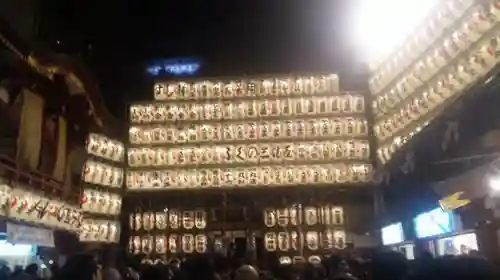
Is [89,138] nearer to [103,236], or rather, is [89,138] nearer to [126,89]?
[103,236]

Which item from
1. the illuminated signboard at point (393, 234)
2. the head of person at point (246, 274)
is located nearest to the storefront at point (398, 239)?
the illuminated signboard at point (393, 234)

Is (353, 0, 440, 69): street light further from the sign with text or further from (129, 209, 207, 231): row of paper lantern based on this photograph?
(129, 209, 207, 231): row of paper lantern

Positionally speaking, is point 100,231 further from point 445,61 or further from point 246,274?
point 246,274

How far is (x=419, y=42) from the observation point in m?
17.1

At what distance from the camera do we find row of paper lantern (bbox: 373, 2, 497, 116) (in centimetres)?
1273

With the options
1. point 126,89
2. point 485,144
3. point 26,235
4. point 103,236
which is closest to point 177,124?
point 103,236

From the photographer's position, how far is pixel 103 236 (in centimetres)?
2125

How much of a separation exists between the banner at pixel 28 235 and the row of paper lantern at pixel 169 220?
23.4 feet

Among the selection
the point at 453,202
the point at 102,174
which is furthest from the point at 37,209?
the point at 453,202

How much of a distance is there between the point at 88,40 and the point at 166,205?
11.3 m

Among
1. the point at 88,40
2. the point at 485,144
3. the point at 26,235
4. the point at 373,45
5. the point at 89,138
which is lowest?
the point at 26,235

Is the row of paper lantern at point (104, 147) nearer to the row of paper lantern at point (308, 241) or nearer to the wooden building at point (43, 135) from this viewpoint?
the wooden building at point (43, 135)

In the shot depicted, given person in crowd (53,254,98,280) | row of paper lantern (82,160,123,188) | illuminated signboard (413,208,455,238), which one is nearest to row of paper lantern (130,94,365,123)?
row of paper lantern (82,160,123,188)

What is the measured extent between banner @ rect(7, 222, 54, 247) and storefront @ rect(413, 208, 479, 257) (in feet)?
32.0
